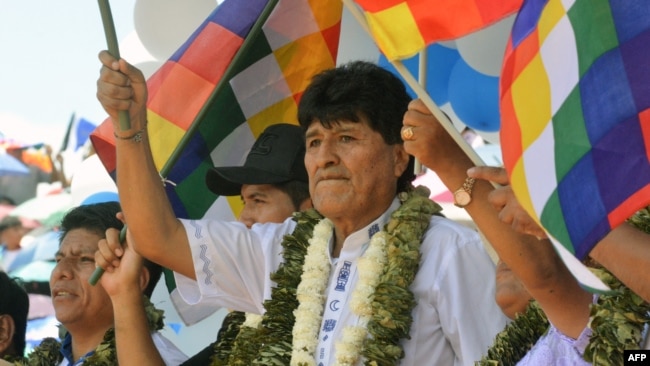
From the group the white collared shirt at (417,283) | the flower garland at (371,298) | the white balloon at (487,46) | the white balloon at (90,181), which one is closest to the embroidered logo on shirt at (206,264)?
the white collared shirt at (417,283)

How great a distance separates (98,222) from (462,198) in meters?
2.01

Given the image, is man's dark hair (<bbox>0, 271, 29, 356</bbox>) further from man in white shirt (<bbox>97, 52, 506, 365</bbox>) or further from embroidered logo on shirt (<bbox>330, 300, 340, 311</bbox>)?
embroidered logo on shirt (<bbox>330, 300, 340, 311</bbox>)

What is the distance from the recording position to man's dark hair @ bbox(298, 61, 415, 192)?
3.87 m

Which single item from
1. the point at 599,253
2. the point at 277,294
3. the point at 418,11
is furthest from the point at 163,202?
the point at 599,253

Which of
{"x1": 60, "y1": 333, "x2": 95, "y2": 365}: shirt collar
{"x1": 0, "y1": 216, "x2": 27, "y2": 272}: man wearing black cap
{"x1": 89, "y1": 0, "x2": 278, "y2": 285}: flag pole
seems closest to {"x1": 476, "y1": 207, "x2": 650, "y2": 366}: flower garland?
{"x1": 89, "y1": 0, "x2": 278, "y2": 285}: flag pole

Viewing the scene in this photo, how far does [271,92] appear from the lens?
508 centimetres

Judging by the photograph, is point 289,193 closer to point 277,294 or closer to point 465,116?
point 277,294

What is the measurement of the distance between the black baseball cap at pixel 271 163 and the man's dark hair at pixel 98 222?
0.38 metres

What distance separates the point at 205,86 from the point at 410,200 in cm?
114

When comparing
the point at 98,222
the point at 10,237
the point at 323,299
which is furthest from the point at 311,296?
the point at 10,237

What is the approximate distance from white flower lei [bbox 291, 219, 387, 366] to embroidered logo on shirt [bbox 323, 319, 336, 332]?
2 cm

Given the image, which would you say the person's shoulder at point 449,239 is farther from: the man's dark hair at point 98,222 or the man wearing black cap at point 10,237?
the man wearing black cap at point 10,237

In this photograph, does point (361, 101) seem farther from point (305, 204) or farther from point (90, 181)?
point (90, 181)

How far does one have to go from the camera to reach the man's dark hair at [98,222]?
15.7 feet
